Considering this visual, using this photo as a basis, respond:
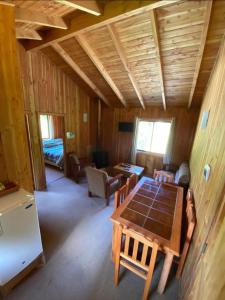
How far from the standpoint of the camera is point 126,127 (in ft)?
16.1

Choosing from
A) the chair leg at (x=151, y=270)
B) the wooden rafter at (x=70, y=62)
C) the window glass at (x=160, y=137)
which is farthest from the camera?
the window glass at (x=160, y=137)

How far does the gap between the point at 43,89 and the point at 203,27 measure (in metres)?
3.37

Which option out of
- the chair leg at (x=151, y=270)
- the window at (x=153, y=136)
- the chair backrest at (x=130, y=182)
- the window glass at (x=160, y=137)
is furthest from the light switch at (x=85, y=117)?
the chair leg at (x=151, y=270)

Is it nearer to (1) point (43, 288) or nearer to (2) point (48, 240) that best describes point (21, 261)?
(1) point (43, 288)

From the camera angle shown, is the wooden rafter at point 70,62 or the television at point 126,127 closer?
the wooden rafter at point 70,62

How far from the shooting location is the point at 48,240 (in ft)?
7.18

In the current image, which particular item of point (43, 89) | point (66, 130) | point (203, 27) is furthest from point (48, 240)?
point (203, 27)

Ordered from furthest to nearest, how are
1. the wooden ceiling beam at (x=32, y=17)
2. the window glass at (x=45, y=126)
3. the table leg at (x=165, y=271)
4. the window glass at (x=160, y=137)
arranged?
the window glass at (x=45, y=126) → the window glass at (x=160, y=137) → the wooden ceiling beam at (x=32, y=17) → the table leg at (x=165, y=271)

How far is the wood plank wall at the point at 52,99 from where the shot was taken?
313cm

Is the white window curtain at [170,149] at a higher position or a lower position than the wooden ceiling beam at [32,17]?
lower

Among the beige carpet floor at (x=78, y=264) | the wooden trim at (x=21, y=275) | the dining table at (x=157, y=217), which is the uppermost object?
the dining table at (x=157, y=217)

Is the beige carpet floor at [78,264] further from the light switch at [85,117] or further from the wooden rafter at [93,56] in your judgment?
the wooden rafter at [93,56]

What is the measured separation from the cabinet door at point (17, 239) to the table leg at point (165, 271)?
1512 millimetres

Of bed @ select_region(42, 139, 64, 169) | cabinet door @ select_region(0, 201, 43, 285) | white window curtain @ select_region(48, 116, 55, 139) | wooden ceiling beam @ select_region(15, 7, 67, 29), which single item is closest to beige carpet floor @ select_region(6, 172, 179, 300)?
cabinet door @ select_region(0, 201, 43, 285)
